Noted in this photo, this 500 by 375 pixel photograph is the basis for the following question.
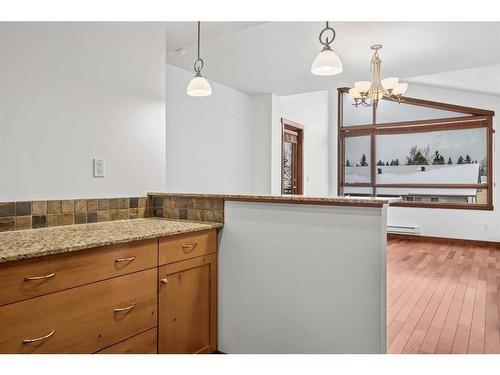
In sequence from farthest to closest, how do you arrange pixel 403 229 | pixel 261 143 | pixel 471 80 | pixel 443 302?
pixel 403 229
pixel 471 80
pixel 261 143
pixel 443 302

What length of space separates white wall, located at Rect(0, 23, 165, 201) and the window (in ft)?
18.3

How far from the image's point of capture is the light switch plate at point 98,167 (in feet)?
7.18

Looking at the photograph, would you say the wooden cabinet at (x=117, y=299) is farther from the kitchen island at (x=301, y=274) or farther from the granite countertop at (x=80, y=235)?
the kitchen island at (x=301, y=274)

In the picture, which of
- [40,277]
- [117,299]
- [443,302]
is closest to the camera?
[40,277]

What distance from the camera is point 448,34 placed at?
2.94 meters

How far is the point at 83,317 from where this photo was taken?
1.46 m

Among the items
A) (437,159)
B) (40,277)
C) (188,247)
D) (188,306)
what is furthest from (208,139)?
(437,159)

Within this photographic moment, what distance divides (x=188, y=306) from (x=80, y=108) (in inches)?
51.8

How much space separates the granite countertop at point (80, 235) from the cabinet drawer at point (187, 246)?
41 millimetres

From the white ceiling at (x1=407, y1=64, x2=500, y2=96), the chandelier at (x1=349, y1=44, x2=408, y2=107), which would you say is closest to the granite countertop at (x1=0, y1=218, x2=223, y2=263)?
the chandelier at (x1=349, y1=44, x2=408, y2=107)

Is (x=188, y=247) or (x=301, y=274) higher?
(x=188, y=247)

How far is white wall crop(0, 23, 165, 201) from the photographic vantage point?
1.83 meters

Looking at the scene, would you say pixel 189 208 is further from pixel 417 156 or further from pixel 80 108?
pixel 417 156
